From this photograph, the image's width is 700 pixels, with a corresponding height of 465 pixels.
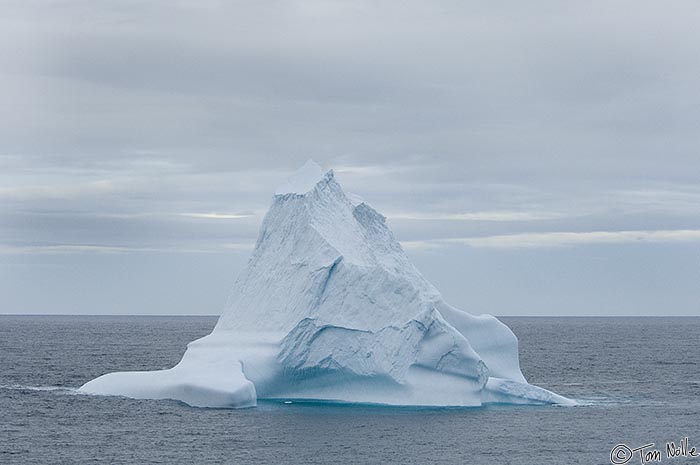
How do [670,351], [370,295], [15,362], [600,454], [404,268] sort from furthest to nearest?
1. [670,351]
2. [15,362]
3. [404,268]
4. [370,295]
5. [600,454]

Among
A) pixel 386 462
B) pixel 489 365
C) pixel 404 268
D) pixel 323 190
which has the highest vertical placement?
pixel 323 190

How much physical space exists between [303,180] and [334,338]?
25.8 feet

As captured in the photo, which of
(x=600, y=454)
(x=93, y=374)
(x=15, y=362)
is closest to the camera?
(x=600, y=454)

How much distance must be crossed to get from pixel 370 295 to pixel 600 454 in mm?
11436

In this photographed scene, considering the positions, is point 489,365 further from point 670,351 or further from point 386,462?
point 670,351

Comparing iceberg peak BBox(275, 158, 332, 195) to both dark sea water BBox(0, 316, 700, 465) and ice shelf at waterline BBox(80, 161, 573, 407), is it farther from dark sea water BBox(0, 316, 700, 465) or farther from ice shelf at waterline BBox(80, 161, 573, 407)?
dark sea water BBox(0, 316, 700, 465)

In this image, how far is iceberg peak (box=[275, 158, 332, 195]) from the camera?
4078 centimetres

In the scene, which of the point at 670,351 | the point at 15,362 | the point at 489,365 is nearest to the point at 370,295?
the point at 489,365

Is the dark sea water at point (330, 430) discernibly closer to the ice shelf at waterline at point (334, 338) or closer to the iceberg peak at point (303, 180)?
the ice shelf at waterline at point (334, 338)

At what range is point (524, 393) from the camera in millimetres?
40125

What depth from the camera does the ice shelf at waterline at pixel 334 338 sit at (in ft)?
Result: 121
